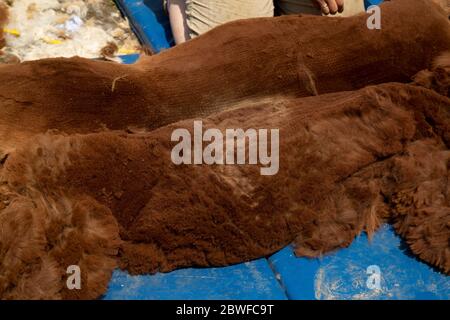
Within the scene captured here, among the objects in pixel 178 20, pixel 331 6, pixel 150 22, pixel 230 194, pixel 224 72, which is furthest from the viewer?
pixel 150 22

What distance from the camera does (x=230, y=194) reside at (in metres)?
1.53

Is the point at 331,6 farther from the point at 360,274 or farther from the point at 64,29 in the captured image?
the point at 64,29

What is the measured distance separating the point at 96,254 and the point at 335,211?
2.37 feet

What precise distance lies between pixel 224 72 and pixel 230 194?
449 millimetres

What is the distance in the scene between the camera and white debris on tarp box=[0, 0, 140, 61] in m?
2.45

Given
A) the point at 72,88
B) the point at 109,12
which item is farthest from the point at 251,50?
the point at 109,12

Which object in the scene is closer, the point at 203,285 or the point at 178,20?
the point at 203,285

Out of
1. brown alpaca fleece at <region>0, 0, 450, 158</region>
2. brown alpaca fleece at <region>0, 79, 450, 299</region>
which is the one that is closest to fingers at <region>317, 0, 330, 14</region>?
brown alpaca fleece at <region>0, 0, 450, 158</region>

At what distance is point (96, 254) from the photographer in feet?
4.79

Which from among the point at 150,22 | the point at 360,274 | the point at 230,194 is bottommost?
the point at 360,274

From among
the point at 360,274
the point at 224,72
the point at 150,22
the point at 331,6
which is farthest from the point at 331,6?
the point at 360,274

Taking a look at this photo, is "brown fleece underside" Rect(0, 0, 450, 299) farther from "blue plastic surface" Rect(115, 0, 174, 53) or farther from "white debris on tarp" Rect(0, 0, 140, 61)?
"white debris on tarp" Rect(0, 0, 140, 61)

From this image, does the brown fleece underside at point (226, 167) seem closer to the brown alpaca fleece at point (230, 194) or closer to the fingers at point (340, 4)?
the brown alpaca fleece at point (230, 194)

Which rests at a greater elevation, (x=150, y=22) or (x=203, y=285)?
(x=150, y=22)
